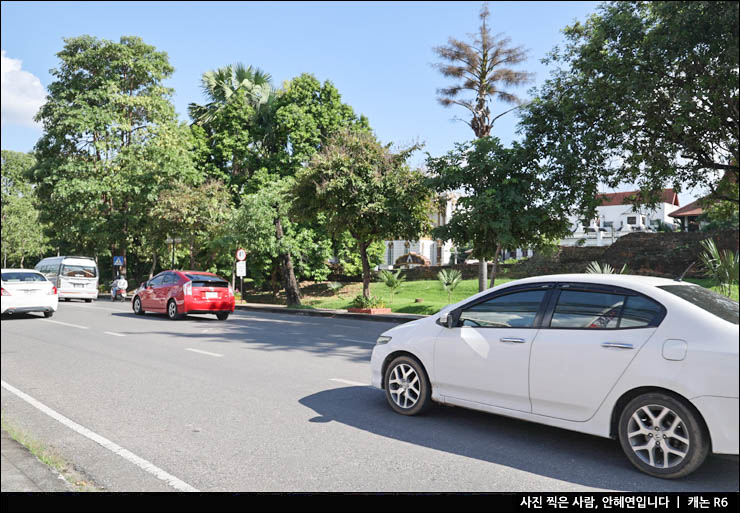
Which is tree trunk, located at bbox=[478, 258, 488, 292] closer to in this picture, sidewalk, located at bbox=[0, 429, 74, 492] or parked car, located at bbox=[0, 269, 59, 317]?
parked car, located at bbox=[0, 269, 59, 317]

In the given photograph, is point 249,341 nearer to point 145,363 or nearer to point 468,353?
point 145,363

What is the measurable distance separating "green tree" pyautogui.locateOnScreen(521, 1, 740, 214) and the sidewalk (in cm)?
1194

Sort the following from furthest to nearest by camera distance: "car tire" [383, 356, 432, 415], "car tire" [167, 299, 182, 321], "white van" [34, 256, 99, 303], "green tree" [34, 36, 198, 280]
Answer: "green tree" [34, 36, 198, 280], "white van" [34, 256, 99, 303], "car tire" [167, 299, 182, 321], "car tire" [383, 356, 432, 415]

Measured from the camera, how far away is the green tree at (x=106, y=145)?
34.5 metres

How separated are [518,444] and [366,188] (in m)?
16.7

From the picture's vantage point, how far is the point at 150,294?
19328 millimetres

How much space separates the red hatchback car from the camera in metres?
18.0

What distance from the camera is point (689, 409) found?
405 centimetres

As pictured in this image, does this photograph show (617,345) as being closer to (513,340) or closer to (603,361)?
(603,361)

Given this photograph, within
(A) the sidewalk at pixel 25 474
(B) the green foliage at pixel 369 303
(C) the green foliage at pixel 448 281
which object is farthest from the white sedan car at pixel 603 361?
(C) the green foliage at pixel 448 281

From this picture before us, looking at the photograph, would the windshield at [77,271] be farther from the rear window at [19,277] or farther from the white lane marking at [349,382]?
the white lane marking at [349,382]

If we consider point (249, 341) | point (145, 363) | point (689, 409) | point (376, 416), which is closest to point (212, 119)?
point (249, 341)

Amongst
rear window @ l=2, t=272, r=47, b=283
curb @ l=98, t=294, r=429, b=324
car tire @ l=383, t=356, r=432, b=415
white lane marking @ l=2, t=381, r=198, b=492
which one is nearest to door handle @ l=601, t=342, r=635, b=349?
car tire @ l=383, t=356, r=432, b=415

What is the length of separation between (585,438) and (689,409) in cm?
149
